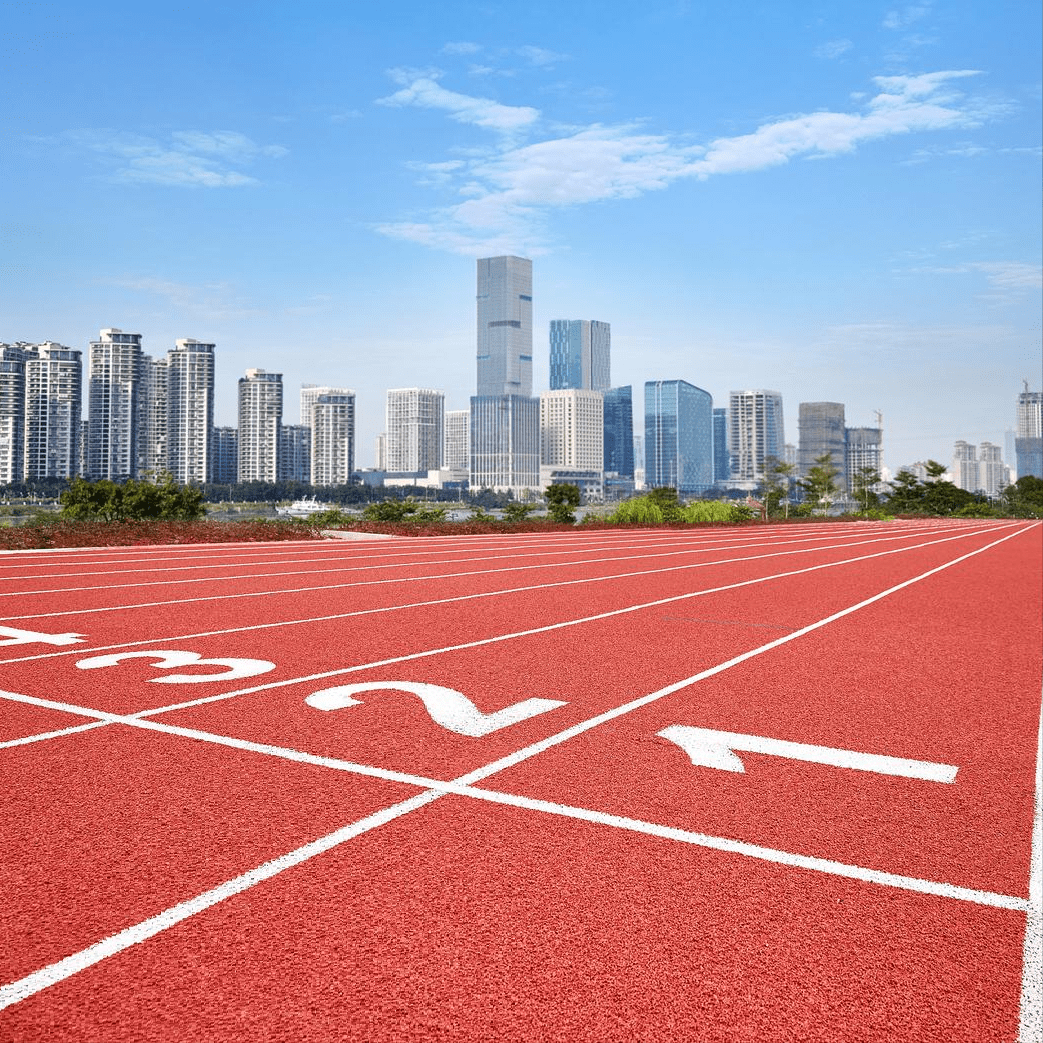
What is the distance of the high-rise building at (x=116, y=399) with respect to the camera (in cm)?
14725

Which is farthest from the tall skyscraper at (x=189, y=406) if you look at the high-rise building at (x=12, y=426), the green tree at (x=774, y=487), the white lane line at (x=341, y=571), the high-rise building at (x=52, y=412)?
the white lane line at (x=341, y=571)

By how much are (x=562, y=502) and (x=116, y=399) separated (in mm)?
127636

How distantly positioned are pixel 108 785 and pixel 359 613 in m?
6.00

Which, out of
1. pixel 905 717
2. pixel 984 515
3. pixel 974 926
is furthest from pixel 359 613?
pixel 984 515

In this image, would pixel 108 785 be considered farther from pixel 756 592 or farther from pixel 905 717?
pixel 756 592

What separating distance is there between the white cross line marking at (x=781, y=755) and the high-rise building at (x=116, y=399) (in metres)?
154

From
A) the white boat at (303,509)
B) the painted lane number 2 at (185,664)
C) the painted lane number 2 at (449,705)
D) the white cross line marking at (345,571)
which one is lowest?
the painted lane number 2 at (449,705)

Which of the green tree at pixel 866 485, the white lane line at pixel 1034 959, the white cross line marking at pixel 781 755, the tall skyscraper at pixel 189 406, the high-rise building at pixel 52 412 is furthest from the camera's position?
the tall skyscraper at pixel 189 406

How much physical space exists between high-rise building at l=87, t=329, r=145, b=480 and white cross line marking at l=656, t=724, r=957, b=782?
154m

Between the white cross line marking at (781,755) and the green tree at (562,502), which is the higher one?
the green tree at (562,502)

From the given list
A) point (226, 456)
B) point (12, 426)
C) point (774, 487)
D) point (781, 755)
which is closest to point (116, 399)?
point (12, 426)

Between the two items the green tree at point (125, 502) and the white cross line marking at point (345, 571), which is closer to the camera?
the white cross line marking at point (345, 571)

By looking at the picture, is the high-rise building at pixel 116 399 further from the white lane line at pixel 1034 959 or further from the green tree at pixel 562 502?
the white lane line at pixel 1034 959

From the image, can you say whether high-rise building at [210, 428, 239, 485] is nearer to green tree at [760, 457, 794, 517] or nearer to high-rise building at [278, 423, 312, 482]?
high-rise building at [278, 423, 312, 482]
